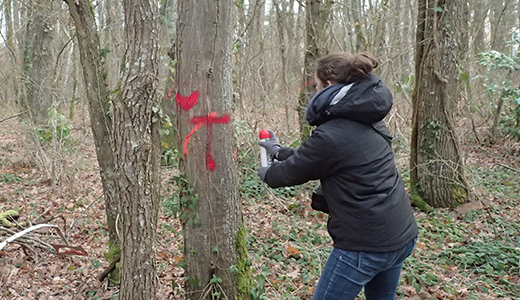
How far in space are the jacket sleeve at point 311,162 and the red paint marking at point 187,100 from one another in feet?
2.95

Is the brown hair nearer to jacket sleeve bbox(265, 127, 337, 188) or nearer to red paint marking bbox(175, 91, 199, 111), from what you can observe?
jacket sleeve bbox(265, 127, 337, 188)

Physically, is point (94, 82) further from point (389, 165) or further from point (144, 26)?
point (389, 165)

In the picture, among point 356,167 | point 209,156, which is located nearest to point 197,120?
point 209,156

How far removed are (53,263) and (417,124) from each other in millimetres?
5674

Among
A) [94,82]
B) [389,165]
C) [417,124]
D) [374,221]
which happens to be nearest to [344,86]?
[389,165]

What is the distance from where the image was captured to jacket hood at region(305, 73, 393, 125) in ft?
7.86

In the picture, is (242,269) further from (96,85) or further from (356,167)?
(96,85)

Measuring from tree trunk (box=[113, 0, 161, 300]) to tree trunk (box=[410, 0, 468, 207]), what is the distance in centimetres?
476

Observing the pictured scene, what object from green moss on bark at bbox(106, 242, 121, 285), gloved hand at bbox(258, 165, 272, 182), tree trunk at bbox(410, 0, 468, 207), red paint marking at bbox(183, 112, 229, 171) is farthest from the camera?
tree trunk at bbox(410, 0, 468, 207)

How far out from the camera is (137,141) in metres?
3.10

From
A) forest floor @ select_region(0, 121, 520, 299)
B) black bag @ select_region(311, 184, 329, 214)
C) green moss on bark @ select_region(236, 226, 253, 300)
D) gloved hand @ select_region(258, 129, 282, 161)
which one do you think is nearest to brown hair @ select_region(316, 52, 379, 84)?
gloved hand @ select_region(258, 129, 282, 161)

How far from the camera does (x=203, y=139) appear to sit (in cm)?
311

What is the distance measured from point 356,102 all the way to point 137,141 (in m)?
1.66

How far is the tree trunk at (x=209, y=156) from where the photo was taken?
3.04m
